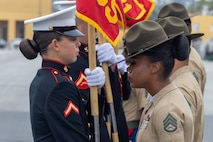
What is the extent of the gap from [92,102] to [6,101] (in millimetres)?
8551

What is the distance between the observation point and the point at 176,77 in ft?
11.1

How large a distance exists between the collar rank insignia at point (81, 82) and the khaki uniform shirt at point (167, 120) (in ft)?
2.08

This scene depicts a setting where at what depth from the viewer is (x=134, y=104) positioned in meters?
4.12

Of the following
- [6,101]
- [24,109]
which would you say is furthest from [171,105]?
[6,101]

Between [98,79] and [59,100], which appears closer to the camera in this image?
[59,100]

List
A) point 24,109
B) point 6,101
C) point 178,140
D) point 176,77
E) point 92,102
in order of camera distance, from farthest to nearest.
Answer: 1. point 6,101
2. point 24,109
3. point 176,77
4. point 92,102
5. point 178,140

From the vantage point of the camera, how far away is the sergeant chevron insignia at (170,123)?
2.42m

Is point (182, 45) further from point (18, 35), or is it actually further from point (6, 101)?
point (18, 35)

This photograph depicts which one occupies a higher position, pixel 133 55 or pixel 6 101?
pixel 133 55

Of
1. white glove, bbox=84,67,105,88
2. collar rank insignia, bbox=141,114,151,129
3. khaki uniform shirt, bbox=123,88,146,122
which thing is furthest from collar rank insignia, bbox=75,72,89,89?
khaki uniform shirt, bbox=123,88,146,122

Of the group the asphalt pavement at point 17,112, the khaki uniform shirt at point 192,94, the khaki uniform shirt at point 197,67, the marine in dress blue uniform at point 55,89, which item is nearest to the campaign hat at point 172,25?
the khaki uniform shirt at point 192,94

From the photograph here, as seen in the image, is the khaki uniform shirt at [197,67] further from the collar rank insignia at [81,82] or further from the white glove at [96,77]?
the white glove at [96,77]

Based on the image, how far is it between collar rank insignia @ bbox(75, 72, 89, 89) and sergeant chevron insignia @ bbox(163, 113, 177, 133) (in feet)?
2.74

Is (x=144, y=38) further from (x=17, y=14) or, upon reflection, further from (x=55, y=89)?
(x=17, y=14)
